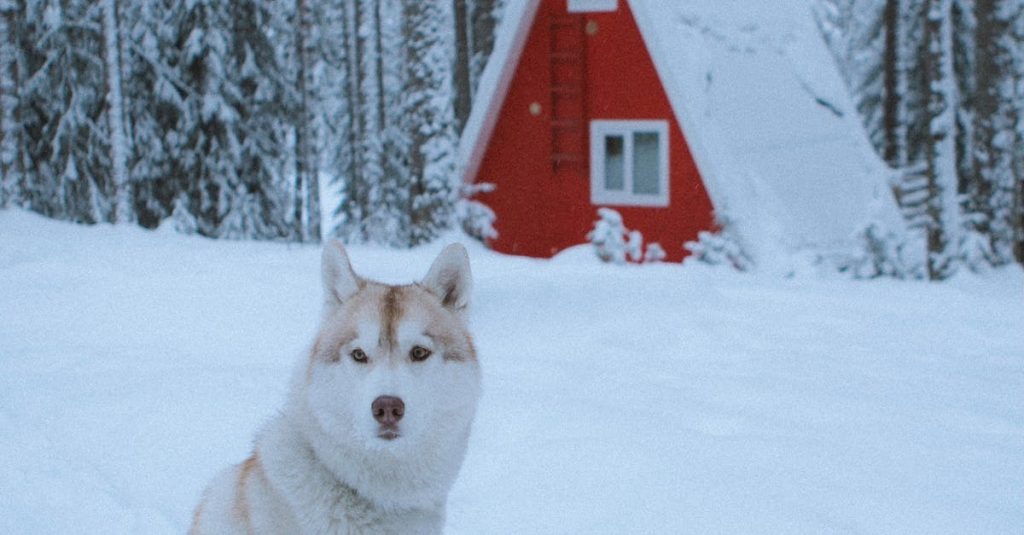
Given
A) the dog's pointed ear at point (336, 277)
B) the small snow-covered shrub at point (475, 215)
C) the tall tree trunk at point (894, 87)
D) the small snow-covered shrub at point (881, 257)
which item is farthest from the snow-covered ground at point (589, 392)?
the tall tree trunk at point (894, 87)

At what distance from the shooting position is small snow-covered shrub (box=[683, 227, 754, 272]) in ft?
48.8

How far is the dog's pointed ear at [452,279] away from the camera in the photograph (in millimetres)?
4254

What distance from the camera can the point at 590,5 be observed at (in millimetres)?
17469

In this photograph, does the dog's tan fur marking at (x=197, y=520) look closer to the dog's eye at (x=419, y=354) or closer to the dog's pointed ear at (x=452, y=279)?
the dog's eye at (x=419, y=354)

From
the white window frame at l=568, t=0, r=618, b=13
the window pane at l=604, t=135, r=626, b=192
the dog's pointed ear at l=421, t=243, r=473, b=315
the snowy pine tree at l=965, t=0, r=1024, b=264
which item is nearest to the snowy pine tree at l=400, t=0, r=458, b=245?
the white window frame at l=568, t=0, r=618, b=13

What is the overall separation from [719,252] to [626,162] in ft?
11.1

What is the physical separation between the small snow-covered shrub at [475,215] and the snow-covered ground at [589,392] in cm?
509

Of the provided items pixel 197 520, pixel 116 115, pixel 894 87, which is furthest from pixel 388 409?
pixel 894 87

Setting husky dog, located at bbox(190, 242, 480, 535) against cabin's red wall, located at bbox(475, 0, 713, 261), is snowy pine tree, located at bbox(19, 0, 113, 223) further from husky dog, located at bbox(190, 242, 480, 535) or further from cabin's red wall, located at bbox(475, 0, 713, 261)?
husky dog, located at bbox(190, 242, 480, 535)

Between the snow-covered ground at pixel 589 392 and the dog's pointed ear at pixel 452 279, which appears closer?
the dog's pointed ear at pixel 452 279

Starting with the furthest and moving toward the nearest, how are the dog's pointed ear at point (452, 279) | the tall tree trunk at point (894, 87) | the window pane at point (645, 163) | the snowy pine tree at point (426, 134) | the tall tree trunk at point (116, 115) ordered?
the tall tree trunk at point (894, 87) → the tall tree trunk at point (116, 115) → the snowy pine tree at point (426, 134) → the window pane at point (645, 163) → the dog's pointed ear at point (452, 279)

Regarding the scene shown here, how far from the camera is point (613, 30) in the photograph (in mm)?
17375

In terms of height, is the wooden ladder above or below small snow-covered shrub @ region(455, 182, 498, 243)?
above

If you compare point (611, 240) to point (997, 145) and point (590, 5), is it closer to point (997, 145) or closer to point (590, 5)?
point (590, 5)
